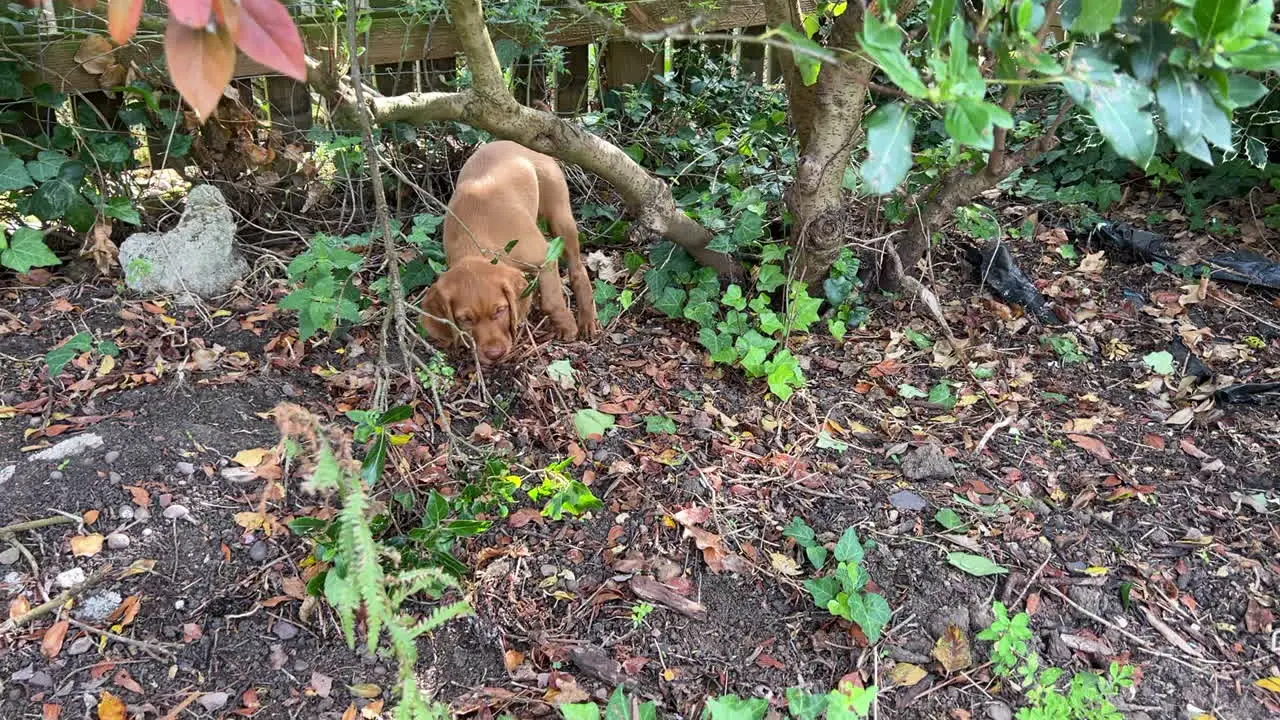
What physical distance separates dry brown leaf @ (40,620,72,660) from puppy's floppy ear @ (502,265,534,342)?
5.34ft

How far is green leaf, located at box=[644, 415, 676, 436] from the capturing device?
302cm

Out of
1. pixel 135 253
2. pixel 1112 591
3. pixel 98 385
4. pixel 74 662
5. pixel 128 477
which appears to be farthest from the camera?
pixel 135 253

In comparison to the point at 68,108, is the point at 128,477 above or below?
below

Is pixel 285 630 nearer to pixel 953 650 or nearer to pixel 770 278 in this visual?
pixel 953 650

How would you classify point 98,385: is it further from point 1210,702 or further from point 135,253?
point 1210,702

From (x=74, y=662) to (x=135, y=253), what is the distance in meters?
2.20

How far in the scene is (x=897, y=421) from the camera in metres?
3.12

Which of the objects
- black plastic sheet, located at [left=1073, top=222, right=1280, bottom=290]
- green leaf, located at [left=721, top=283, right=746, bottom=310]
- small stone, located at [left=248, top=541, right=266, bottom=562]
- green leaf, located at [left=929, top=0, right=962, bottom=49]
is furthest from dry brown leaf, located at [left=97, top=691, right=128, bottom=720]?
black plastic sheet, located at [left=1073, top=222, right=1280, bottom=290]

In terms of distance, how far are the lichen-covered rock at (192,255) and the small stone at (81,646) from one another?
195cm

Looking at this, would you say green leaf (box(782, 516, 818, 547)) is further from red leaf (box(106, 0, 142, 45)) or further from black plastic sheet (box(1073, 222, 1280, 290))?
black plastic sheet (box(1073, 222, 1280, 290))

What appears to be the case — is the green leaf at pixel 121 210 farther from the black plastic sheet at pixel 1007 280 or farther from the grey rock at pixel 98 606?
the black plastic sheet at pixel 1007 280

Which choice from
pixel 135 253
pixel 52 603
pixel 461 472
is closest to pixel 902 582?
pixel 461 472

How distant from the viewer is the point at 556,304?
12.0ft

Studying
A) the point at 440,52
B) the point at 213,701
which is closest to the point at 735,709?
the point at 213,701
